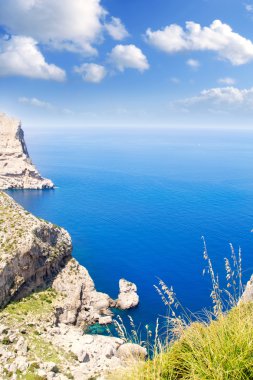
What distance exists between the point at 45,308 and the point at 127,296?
18.9 meters

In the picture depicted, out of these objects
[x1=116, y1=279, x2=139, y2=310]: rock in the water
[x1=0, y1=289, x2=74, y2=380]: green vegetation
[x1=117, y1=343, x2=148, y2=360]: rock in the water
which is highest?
[x1=117, y1=343, x2=148, y2=360]: rock in the water

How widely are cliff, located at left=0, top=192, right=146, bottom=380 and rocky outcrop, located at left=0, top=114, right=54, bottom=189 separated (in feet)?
332

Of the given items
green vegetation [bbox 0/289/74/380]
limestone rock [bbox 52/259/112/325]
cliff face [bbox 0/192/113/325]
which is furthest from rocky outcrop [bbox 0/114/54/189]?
green vegetation [bbox 0/289/74/380]

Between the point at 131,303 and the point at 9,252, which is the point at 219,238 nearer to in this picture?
the point at 131,303

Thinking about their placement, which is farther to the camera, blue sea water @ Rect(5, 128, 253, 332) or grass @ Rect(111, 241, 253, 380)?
blue sea water @ Rect(5, 128, 253, 332)

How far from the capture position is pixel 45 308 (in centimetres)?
5309

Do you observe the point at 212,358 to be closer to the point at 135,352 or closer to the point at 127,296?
the point at 135,352

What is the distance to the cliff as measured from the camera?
34500mm

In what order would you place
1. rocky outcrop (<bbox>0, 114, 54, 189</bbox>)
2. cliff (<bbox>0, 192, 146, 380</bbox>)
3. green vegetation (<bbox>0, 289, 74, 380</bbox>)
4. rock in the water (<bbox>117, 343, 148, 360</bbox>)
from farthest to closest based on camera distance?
rocky outcrop (<bbox>0, 114, 54, 189</bbox>) < green vegetation (<bbox>0, 289, 74, 380</bbox>) < cliff (<bbox>0, 192, 146, 380</bbox>) < rock in the water (<bbox>117, 343, 148, 360</bbox>)

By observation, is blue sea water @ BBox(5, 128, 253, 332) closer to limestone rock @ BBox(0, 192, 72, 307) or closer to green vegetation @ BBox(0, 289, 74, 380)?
limestone rock @ BBox(0, 192, 72, 307)

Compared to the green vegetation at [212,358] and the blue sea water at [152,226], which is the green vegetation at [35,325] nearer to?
the blue sea water at [152,226]

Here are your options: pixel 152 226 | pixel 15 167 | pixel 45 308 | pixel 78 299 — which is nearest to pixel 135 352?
pixel 45 308

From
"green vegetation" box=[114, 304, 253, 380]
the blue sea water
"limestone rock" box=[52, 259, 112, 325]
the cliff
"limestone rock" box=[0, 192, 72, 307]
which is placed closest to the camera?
"green vegetation" box=[114, 304, 253, 380]

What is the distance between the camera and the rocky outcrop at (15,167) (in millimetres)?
161500
